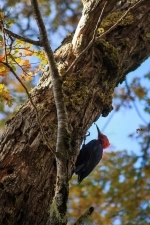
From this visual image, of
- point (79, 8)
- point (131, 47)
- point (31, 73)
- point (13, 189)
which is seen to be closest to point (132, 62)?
point (131, 47)

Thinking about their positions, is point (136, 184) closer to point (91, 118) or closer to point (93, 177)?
point (93, 177)

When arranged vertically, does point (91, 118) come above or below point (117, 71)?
below

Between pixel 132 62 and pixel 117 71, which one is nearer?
pixel 117 71

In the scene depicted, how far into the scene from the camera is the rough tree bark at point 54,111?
221 centimetres

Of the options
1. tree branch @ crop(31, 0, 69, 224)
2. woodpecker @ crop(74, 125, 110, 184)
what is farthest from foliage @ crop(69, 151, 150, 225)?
tree branch @ crop(31, 0, 69, 224)

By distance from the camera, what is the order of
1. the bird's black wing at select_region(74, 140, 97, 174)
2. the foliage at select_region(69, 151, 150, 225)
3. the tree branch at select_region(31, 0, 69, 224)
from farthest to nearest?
the foliage at select_region(69, 151, 150, 225), the bird's black wing at select_region(74, 140, 97, 174), the tree branch at select_region(31, 0, 69, 224)

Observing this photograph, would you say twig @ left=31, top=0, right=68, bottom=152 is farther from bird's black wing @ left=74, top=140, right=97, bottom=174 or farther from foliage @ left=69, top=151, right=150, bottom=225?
foliage @ left=69, top=151, right=150, bottom=225

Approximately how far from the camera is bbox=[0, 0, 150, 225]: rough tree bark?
7.25ft

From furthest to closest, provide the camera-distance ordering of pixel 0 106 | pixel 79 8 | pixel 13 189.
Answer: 1. pixel 79 8
2. pixel 0 106
3. pixel 13 189

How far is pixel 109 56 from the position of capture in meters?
2.86

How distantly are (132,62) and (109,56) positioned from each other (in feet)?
1.76

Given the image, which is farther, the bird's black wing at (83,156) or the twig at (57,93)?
the bird's black wing at (83,156)

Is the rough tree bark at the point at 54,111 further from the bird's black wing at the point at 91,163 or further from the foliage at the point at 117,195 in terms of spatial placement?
the foliage at the point at 117,195

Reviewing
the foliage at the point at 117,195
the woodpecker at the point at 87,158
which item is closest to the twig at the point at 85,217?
the woodpecker at the point at 87,158
